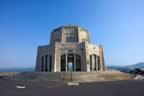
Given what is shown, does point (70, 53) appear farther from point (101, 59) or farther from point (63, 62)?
point (101, 59)

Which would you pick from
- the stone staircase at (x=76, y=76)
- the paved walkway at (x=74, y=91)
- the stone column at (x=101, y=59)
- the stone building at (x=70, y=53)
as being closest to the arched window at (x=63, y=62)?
the stone building at (x=70, y=53)

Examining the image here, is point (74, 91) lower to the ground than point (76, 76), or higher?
lower

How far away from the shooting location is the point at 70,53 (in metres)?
47.0

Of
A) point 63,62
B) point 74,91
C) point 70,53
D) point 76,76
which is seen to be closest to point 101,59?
point 70,53

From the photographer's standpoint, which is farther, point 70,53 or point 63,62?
point 63,62

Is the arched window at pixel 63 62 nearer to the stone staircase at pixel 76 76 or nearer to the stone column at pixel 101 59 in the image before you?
the stone column at pixel 101 59

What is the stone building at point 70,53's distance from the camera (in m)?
46.2

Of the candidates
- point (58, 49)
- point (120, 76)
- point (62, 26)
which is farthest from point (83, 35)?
point (120, 76)

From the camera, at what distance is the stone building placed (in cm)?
4622

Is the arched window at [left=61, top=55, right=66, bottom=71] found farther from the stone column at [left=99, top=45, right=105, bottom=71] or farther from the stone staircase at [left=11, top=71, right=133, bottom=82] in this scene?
the stone staircase at [left=11, top=71, right=133, bottom=82]

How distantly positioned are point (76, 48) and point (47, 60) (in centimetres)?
916

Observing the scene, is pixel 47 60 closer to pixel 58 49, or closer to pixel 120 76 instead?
pixel 58 49

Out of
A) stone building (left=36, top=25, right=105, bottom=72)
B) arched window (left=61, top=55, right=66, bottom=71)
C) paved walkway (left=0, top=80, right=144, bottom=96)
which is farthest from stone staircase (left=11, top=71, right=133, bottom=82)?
arched window (left=61, top=55, right=66, bottom=71)

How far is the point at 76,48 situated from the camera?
46562 millimetres
